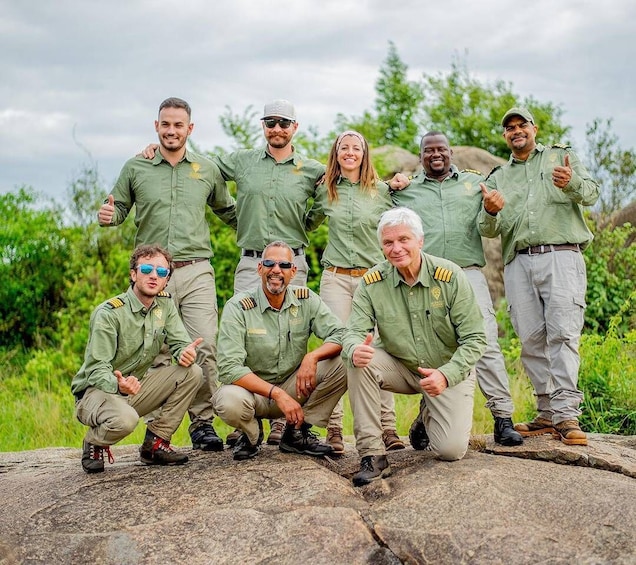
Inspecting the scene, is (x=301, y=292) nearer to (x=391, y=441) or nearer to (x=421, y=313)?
(x=421, y=313)

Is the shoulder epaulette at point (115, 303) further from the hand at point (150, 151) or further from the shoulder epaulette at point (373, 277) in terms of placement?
the shoulder epaulette at point (373, 277)

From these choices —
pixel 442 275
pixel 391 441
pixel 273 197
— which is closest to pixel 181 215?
pixel 273 197

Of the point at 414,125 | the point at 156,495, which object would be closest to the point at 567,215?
the point at 156,495

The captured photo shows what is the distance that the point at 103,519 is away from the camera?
4953 millimetres

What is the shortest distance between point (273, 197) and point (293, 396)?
171cm

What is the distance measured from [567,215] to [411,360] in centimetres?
167

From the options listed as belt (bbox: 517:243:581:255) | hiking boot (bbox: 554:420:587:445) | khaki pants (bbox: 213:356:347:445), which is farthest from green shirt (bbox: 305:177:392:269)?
hiking boot (bbox: 554:420:587:445)

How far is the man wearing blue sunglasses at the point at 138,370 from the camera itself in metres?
5.66

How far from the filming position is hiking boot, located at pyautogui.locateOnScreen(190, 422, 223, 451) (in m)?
6.36

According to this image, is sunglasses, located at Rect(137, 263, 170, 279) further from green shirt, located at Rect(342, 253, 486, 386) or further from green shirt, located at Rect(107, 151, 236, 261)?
green shirt, located at Rect(342, 253, 486, 386)

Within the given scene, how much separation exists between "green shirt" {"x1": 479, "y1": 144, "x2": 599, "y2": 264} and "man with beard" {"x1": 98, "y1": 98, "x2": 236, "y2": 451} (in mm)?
2212

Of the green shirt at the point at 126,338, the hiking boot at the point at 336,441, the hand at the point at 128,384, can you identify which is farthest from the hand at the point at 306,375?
the hand at the point at 128,384

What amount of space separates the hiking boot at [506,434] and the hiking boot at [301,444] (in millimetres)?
1315

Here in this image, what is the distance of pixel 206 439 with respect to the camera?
6.39 m
